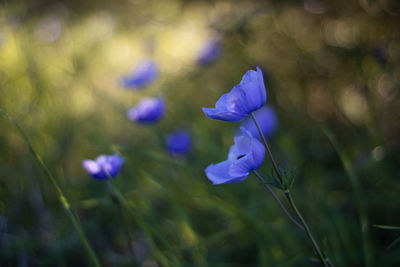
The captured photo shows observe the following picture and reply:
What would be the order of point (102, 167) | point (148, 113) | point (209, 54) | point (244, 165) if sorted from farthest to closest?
point (209, 54)
point (148, 113)
point (102, 167)
point (244, 165)

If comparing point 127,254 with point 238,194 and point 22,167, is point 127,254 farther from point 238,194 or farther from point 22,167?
point 22,167

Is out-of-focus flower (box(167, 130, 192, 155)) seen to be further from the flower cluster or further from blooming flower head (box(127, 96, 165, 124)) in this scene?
the flower cluster

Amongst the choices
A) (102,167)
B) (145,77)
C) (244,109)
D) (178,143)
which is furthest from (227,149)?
(244,109)

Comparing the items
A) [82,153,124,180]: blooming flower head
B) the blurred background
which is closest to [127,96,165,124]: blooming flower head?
the blurred background

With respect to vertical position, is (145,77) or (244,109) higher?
(244,109)

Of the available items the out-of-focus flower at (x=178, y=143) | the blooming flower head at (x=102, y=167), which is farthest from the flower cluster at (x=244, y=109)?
the out-of-focus flower at (x=178, y=143)

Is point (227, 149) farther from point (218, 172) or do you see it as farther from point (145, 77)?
point (218, 172)

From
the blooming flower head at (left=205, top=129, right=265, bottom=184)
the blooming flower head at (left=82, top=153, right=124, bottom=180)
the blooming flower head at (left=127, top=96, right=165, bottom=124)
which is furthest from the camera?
the blooming flower head at (left=127, top=96, right=165, bottom=124)
